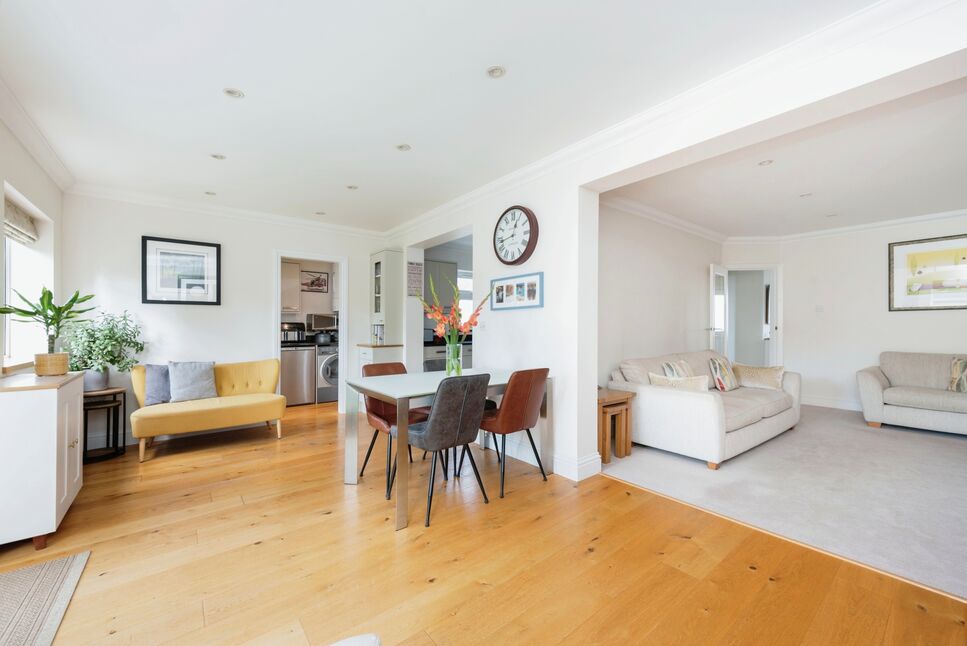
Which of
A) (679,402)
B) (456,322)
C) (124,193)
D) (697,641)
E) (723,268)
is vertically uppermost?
(124,193)

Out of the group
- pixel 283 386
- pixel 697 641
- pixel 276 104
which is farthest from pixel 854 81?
pixel 283 386

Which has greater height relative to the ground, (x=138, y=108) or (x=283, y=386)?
(x=138, y=108)

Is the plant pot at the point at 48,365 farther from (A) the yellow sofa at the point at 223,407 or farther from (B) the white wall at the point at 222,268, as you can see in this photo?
(B) the white wall at the point at 222,268

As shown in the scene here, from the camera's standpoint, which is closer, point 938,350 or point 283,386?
point 938,350

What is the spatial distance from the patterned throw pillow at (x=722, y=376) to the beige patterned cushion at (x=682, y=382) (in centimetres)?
97

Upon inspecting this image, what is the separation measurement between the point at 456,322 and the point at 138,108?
237cm

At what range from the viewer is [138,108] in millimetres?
2500

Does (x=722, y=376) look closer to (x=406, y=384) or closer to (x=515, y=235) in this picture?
(x=515, y=235)

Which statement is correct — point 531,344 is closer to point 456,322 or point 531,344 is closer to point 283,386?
point 456,322

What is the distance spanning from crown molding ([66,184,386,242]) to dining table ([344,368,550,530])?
3.00 metres

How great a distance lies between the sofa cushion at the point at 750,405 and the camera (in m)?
3.52

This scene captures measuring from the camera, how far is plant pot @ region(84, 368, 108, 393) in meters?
3.62

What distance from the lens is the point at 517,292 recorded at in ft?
11.9

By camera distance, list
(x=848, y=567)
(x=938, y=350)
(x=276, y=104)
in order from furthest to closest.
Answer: (x=938, y=350), (x=276, y=104), (x=848, y=567)
